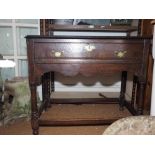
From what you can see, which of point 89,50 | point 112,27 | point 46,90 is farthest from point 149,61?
point 46,90

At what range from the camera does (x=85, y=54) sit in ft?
3.54

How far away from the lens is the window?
164 centimetres

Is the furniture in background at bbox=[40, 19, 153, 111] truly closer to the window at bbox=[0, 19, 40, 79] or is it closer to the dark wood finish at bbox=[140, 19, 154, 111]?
the dark wood finish at bbox=[140, 19, 154, 111]

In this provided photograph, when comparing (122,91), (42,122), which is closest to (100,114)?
(122,91)

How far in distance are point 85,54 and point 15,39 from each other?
842 millimetres

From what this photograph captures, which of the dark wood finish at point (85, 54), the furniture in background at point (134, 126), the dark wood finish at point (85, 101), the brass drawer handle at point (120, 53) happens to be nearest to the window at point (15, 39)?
the dark wood finish at point (85, 101)

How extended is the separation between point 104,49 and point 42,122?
597 millimetres

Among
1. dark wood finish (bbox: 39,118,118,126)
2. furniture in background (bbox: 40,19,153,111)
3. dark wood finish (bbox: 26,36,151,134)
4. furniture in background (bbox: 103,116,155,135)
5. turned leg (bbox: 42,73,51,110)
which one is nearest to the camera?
furniture in background (bbox: 103,116,155,135)

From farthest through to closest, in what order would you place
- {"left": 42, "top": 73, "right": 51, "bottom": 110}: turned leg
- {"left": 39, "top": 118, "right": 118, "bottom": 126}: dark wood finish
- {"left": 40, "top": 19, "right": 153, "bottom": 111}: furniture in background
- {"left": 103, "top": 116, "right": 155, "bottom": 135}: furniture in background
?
{"left": 42, "top": 73, "right": 51, "bottom": 110}: turned leg, {"left": 40, "top": 19, "right": 153, "bottom": 111}: furniture in background, {"left": 39, "top": 118, "right": 118, "bottom": 126}: dark wood finish, {"left": 103, "top": 116, "right": 155, "bottom": 135}: furniture in background

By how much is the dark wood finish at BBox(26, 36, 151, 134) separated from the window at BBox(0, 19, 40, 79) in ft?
2.21

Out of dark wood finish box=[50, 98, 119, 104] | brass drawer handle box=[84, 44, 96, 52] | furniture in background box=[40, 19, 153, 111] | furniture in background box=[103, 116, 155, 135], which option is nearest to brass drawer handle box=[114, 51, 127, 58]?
brass drawer handle box=[84, 44, 96, 52]

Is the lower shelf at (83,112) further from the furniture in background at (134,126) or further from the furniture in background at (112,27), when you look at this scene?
the furniture in background at (134,126)

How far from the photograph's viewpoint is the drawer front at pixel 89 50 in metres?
1.07
